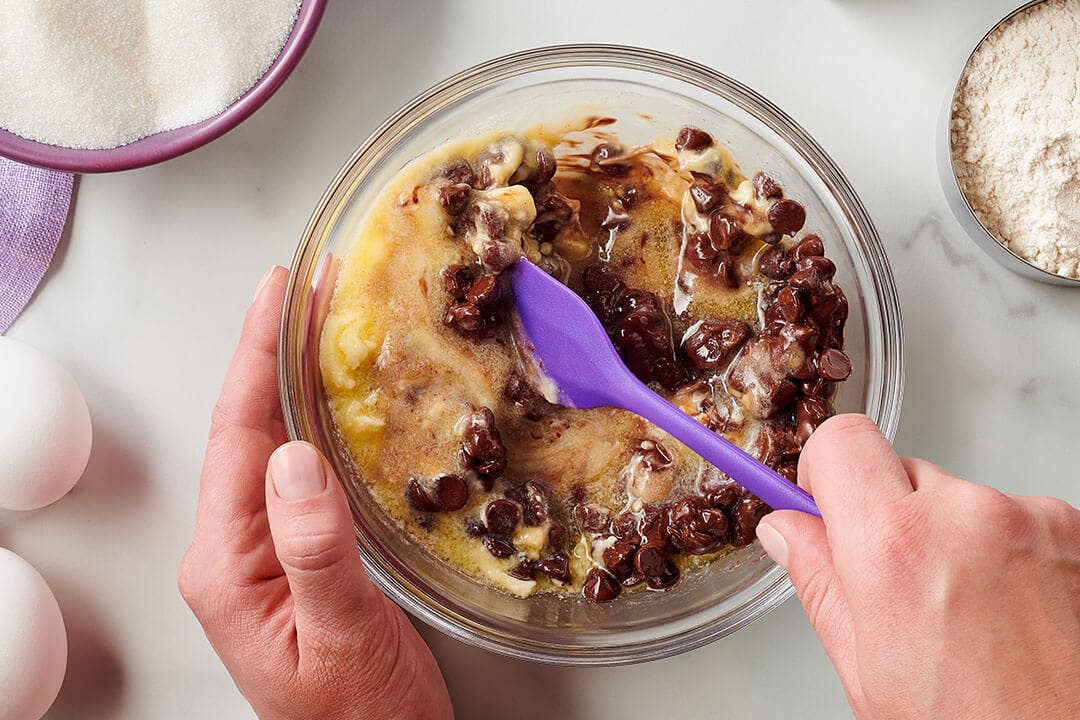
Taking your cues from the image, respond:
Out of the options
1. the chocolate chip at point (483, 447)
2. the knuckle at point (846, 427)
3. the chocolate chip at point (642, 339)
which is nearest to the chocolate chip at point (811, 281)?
the chocolate chip at point (642, 339)

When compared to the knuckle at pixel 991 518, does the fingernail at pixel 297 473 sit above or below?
below

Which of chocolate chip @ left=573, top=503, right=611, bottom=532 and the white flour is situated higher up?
the white flour

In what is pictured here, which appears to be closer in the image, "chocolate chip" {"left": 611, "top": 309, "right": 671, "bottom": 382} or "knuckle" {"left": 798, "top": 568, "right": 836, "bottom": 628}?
"knuckle" {"left": 798, "top": 568, "right": 836, "bottom": 628}

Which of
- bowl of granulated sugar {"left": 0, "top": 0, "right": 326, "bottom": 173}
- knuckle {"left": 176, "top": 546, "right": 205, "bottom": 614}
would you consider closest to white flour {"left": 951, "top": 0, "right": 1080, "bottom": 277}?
bowl of granulated sugar {"left": 0, "top": 0, "right": 326, "bottom": 173}

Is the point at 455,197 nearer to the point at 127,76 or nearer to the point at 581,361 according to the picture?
the point at 581,361

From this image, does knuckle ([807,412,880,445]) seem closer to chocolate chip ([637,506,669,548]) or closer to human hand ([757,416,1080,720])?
human hand ([757,416,1080,720])

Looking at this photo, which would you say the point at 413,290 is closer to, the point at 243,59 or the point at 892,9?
the point at 243,59

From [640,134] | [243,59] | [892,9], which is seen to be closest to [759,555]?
[640,134]

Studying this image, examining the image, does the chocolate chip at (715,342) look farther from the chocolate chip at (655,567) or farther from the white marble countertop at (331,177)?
the white marble countertop at (331,177)
